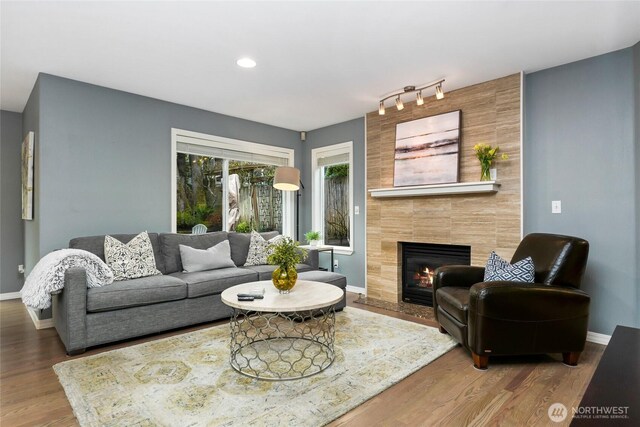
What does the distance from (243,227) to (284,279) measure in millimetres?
2727

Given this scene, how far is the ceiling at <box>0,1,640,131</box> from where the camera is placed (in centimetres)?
243

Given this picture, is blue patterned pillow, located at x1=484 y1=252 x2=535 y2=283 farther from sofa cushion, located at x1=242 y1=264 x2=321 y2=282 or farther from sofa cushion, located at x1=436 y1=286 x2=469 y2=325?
sofa cushion, located at x1=242 y1=264 x2=321 y2=282

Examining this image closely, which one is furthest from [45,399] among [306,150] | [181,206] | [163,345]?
[306,150]

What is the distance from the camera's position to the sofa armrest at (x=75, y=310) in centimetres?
272

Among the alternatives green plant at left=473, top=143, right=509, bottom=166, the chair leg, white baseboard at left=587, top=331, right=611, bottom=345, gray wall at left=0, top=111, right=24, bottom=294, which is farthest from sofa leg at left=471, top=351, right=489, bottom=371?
gray wall at left=0, top=111, right=24, bottom=294

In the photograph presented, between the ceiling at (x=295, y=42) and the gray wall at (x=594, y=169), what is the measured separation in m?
0.26

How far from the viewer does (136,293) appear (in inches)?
119

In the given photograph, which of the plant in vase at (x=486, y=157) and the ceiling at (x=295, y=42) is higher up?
the ceiling at (x=295, y=42)

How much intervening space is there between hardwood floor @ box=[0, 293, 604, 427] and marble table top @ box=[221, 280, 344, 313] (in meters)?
0.68

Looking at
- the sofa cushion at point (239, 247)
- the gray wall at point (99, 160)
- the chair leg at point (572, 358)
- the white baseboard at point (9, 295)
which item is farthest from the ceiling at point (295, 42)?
the white baseboard at point (9, 295)

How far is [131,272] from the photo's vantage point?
11.2 ft

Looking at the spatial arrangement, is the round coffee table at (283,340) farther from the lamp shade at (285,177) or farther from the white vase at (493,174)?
the white vase at (493,174)

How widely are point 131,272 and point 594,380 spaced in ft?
11.6

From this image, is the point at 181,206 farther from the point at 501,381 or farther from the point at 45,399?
the point at 501,381
